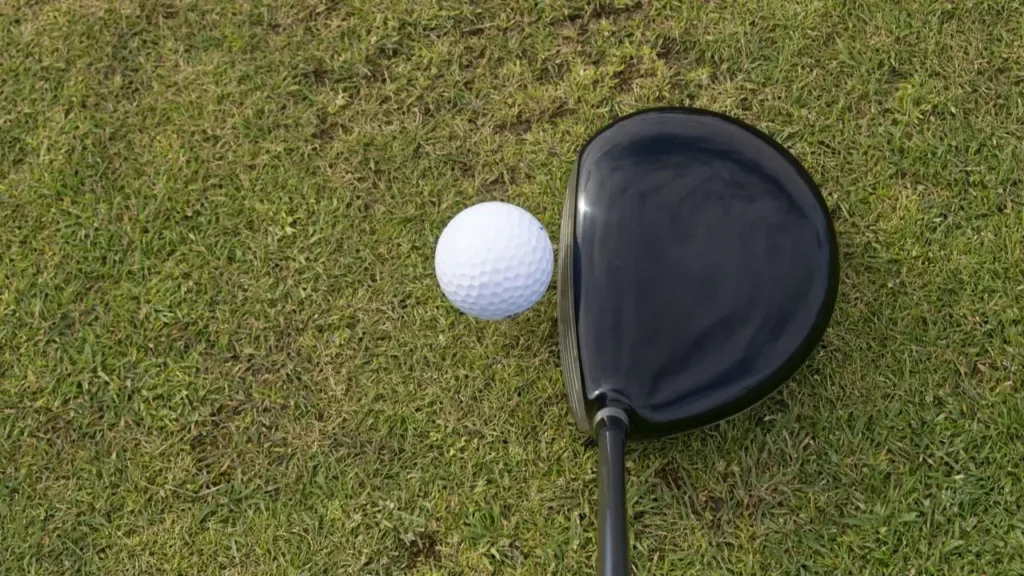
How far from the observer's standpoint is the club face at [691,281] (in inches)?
76.2

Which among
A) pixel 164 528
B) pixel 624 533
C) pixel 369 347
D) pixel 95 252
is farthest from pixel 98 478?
pixel 624 533

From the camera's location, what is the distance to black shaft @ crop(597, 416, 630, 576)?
1.63 m

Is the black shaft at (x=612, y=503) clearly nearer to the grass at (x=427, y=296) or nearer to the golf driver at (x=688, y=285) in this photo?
the golf driver at (x=688, y=285)

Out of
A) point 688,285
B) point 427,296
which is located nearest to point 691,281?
point 688,285

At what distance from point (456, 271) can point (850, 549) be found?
129 cm

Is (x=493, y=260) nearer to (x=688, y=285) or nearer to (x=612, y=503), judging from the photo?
(x=688, y=285)

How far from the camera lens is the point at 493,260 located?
200 centimetres

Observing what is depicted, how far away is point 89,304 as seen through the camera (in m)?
2.59

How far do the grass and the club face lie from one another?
14.7 inches

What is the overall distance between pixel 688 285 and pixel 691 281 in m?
0.01

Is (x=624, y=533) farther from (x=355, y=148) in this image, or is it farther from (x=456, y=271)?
(x=355, y=148)

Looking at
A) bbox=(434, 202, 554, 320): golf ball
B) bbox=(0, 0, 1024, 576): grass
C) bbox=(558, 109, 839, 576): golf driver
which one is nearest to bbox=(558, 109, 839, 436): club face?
bbox=(558, 109, 839, 576): golf driver

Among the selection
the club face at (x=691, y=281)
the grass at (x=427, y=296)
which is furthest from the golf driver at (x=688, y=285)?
the grass at (x=427, y=296)

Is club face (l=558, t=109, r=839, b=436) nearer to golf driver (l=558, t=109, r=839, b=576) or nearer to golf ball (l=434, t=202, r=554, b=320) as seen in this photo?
golf driver (l=558, t=109, r=839, b=576)
